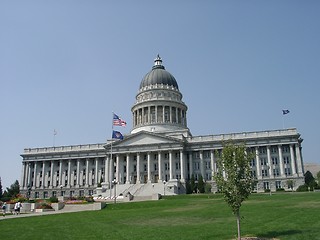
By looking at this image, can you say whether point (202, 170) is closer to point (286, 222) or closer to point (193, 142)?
point (193, 142)

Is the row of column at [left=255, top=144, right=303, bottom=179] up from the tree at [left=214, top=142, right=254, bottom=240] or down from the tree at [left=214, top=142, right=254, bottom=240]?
up

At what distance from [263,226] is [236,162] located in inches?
232

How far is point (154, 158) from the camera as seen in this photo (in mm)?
96062

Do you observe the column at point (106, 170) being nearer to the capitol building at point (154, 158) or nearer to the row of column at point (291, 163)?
the capitol building at point (154, 158)

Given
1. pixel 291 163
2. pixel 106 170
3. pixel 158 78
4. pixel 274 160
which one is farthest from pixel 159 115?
pixel 291 163

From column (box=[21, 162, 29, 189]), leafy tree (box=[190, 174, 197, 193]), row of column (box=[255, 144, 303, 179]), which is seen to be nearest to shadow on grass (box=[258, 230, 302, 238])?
leafy tree (box=[190, 174, 197, 193])

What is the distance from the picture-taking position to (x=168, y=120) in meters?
110

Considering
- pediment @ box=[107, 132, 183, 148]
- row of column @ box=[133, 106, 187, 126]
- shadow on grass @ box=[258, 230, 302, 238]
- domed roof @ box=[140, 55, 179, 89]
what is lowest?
shadow on grass @ box=[258, 230, 302, 238]

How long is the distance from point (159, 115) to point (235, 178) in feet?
301

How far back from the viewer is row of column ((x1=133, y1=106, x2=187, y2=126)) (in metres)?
110

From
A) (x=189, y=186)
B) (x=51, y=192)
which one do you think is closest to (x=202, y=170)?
(x=189, y=186)

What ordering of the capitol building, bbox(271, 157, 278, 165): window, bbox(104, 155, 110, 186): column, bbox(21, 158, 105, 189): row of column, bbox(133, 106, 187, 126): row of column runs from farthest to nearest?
bbox(133, 106, 187, 126): row of column
bbox(21, 158, 105, 189): row of column
bbox(104, 155, 110, 186): column
bbox(271, 157, 278, 165): window
the capitol building

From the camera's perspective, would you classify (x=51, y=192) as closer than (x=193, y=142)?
No

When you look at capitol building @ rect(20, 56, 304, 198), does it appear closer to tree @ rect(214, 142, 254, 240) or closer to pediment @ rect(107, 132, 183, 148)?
pediment @ rect(107, 132, 183, 148)
